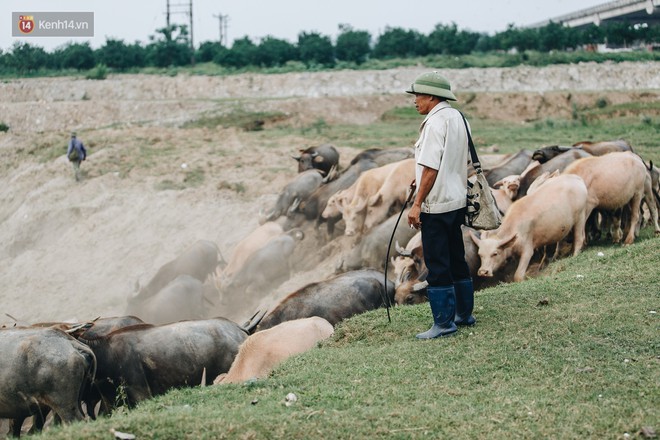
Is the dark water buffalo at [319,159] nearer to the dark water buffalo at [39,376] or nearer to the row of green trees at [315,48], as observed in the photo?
the dark water buffalo at [39,376]

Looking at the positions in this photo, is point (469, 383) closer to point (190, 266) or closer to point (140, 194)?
point (190, 266)

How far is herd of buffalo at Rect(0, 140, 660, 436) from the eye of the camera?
931cm

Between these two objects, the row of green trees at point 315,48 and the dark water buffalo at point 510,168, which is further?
the row of green trees at point 315,48

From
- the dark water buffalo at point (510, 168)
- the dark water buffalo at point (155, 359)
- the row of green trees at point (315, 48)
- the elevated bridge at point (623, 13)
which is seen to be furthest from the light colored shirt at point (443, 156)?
the elevated bridge at point (623, 13)

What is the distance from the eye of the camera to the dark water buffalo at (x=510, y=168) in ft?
54.5

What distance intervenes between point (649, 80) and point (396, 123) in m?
17.2

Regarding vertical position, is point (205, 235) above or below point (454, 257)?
below

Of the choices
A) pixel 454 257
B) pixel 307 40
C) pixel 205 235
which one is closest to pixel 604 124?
pixel 205 235

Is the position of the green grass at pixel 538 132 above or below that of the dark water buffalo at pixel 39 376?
above

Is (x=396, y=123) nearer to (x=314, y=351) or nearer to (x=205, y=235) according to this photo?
(x=205, y=235)

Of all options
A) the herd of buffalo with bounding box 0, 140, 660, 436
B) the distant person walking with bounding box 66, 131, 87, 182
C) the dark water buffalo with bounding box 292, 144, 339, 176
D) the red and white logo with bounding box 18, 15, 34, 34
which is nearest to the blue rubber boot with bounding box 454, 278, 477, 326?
the herd of buffalo with bounding box 0, 140, 660, 436

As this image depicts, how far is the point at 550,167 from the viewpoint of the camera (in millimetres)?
15406

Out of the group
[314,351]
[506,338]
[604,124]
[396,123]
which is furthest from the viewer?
[396,123]

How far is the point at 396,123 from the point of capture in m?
33.1
